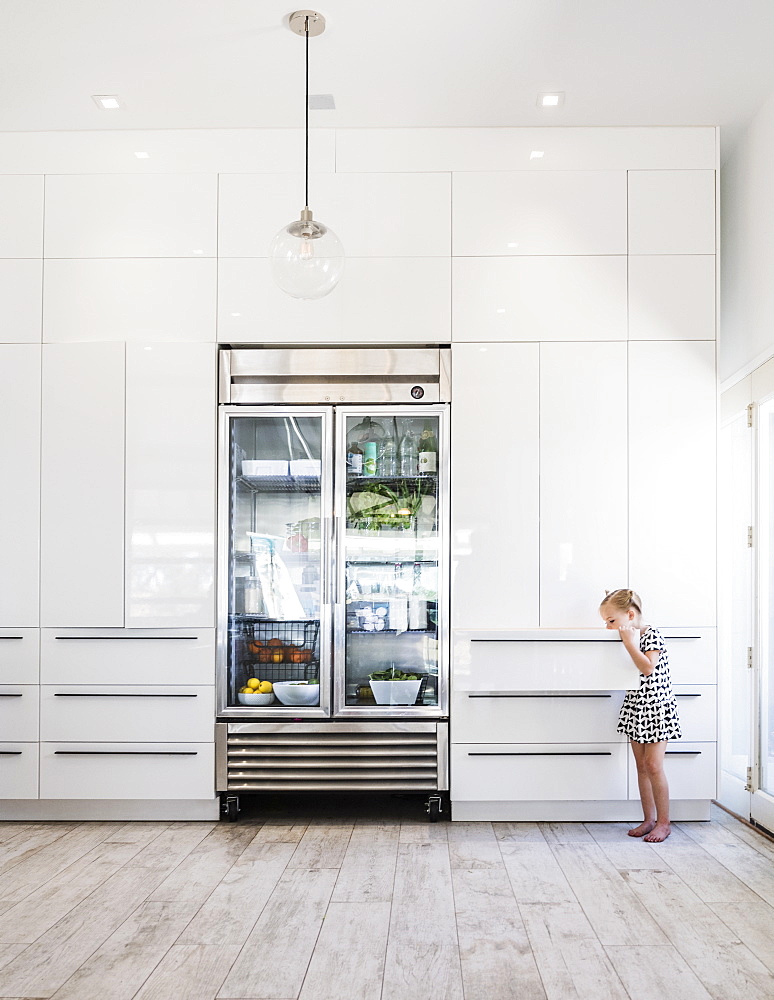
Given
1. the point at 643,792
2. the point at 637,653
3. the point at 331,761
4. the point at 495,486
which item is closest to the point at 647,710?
the point at 637,653

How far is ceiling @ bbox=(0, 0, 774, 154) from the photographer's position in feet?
10.7

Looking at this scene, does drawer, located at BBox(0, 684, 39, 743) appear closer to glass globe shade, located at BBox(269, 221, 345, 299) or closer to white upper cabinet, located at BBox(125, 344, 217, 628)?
white upper cabinet, located at BBox(125, 344, 217, 628)

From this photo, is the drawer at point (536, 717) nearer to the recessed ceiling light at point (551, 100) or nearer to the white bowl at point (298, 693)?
the white bowl at point (298, 693)

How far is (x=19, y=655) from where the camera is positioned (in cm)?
404

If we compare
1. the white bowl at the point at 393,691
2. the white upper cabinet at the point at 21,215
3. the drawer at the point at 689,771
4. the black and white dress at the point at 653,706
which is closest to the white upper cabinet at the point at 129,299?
the white upper cabinet at the point at 21,215

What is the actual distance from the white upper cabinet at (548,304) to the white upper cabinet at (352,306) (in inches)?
4.5

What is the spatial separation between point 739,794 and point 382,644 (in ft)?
5.82

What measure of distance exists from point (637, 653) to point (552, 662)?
353 mm

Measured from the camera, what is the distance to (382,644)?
415cm

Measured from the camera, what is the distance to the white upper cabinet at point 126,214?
4133 mm

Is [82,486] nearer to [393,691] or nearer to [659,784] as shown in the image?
[393,691]

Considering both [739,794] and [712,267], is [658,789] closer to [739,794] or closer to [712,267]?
[739,794]

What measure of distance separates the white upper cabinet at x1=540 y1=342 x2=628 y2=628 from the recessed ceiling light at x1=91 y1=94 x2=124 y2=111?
2.14 meters

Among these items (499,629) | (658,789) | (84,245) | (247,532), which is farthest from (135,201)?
(658,789)
